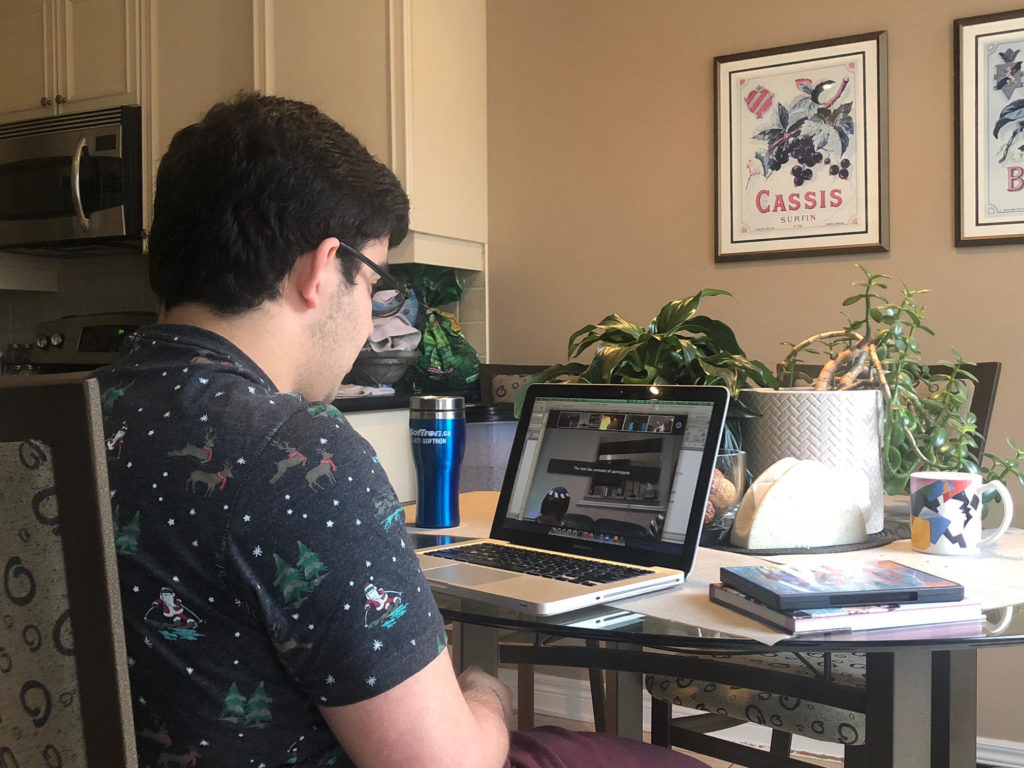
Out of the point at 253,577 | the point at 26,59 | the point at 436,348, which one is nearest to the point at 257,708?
the point at 253,577

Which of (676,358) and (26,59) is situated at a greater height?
(26,59)

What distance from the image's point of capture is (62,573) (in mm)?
694

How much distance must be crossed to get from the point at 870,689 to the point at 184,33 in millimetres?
3310

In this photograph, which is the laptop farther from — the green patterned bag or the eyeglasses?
the green patterned bag

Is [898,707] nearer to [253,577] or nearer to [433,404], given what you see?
[253,577]

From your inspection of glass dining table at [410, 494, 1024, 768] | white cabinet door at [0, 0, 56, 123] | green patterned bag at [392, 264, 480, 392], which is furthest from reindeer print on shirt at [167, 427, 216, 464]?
white cabinet door at [0, 0, 56, 123]

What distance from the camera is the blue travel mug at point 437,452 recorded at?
1.49 meters

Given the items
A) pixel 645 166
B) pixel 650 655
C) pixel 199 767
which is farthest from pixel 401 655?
pixel 645 166

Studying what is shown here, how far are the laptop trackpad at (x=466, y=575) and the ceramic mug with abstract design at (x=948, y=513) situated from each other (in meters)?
0.55

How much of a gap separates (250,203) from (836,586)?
0.69 metres

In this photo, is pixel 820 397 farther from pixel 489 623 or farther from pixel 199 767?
pixel 199 767

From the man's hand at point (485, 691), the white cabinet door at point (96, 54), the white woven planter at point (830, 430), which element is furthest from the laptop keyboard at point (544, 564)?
the white cabinet door at point (96, 54)

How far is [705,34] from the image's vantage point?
303 cm

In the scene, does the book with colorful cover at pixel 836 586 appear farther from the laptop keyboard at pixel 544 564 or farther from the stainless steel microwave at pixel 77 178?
the stainless steel microwave at pixel 77 178
